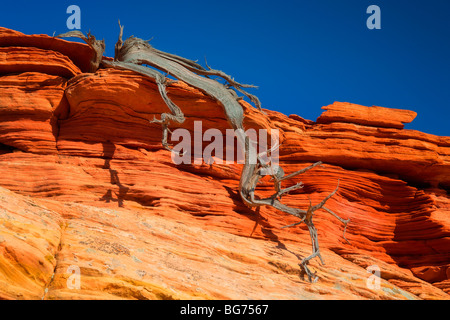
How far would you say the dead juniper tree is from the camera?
44.2ft

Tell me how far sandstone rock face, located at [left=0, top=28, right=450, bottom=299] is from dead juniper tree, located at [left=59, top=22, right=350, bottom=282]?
36cm

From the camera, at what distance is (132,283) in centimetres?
822

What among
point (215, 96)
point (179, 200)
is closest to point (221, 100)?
point (215, 96)

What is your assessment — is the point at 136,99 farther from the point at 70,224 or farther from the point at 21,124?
the point at 70,224

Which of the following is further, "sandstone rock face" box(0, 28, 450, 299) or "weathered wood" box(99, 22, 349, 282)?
"weathered wood" box(99, 22, 349, 282)

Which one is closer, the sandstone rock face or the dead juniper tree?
the sandstone rock face

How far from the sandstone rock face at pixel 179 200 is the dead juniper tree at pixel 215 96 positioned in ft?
1.16

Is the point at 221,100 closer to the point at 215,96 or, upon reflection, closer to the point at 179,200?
the point at 215,96

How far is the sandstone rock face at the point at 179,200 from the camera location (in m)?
8.83

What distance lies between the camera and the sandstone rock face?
8828mm

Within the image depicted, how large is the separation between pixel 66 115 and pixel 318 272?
8213mm

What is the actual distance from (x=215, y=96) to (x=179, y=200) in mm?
3661

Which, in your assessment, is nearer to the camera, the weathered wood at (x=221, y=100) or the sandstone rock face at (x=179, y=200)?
the sandstone rock face at (x=179, y=200)
